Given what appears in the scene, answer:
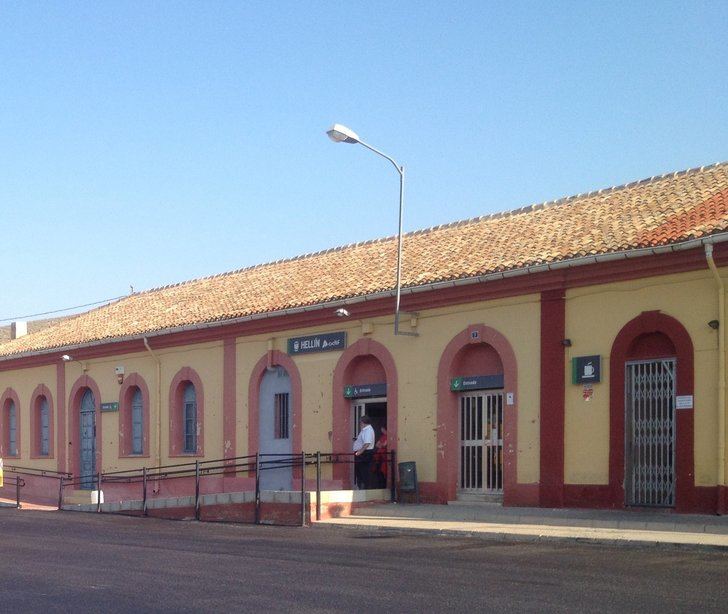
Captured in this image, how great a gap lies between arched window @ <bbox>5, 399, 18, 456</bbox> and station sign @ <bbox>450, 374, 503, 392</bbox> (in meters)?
20.0

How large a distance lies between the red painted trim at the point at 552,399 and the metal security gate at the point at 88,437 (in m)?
17.0

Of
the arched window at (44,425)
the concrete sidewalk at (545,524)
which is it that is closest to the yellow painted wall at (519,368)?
the concrete sidewalk at (545,524)

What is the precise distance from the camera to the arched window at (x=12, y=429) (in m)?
36.4

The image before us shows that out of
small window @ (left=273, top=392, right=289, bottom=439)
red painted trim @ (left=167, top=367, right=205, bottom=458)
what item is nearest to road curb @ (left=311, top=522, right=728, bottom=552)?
small window @ (left=273, top=392, right=289, bottom=439)

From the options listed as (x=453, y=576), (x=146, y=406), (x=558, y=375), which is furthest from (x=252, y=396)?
(x=453, y=576)

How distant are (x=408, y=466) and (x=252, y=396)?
5949 millimetres

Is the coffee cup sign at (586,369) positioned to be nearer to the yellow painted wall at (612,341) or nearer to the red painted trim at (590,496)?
the yellow painted wall at (612,341)

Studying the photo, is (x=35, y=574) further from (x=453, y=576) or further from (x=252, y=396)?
(x=252, y=396)

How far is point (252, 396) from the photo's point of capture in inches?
1039

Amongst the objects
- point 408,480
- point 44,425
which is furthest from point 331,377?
point 44,425

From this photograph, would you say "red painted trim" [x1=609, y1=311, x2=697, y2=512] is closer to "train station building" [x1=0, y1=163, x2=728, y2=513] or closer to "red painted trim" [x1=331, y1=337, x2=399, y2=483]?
"train station building" [x1=0, y1=163, x2=728, y2=513]

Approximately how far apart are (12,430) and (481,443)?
2090cm

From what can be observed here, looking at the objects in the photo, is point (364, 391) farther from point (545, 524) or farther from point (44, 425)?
point (44, 425)

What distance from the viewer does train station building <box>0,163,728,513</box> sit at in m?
17.6
